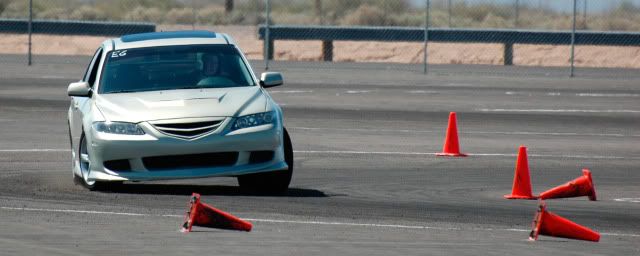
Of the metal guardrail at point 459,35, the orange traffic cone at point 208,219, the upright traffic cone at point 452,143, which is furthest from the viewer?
the metal guardrail at point 459,35

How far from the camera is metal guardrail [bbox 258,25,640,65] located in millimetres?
36625

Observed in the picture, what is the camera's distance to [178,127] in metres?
12.9

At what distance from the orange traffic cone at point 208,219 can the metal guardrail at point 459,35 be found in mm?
25135

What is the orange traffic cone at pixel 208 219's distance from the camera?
10570 mm

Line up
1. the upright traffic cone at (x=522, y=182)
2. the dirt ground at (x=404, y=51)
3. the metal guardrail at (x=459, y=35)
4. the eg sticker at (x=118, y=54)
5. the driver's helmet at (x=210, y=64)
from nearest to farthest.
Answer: the upright traffic cone at (x=522, y=182)
the driver's helmet at (x=210, y=64)
the eg sticker at (x=118, y=54)
the metal guardrail at (x=459, y=35)
the dirt ground at (x=404, y=51)

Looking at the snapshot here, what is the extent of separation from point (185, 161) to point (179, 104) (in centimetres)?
52

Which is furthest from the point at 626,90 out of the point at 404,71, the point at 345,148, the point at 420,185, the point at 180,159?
the point at 180,159

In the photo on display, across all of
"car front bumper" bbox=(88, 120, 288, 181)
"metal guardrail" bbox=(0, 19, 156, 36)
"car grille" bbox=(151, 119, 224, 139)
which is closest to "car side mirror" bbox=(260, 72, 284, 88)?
"car front bumper" bbox=(88, 120, 288, 181)

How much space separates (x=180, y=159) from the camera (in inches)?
510

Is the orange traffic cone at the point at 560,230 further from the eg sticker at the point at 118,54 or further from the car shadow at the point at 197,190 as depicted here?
the eg sticker at the point at 118,54

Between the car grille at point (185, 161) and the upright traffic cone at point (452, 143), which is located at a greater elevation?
the car grille at point (185, 161)

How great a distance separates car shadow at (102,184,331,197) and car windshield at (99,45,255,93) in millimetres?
877

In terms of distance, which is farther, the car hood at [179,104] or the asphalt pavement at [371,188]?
the car hood at [179,104]

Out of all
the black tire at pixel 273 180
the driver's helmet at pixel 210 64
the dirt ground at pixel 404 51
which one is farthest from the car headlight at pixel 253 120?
the dirt ground at pixel 404 51
